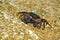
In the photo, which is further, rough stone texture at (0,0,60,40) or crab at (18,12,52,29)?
crab at (18,12,52,29)

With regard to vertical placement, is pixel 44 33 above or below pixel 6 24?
below

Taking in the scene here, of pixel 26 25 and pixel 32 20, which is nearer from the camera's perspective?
pixel 26 25

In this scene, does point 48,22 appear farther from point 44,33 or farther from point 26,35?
point 26,35

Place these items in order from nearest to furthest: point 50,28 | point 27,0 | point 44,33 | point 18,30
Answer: point 18,30
point 44,33
point 50,28
point 27,0

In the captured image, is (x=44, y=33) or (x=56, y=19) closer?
(x=44, y=33)

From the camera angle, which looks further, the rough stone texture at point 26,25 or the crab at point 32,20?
the crab at point 32,20

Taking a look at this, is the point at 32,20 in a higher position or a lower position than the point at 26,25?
lower

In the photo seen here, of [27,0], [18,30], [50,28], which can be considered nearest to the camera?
[18,30]

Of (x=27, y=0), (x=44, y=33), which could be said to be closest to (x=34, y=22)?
(x=44, y=33)
